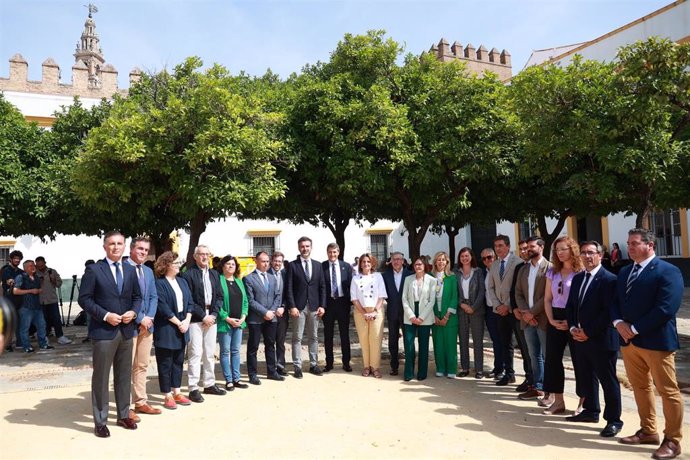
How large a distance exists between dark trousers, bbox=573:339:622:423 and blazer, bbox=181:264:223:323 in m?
3.92

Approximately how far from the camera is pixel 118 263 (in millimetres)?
5262

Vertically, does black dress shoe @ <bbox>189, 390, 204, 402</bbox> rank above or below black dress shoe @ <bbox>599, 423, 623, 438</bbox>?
above

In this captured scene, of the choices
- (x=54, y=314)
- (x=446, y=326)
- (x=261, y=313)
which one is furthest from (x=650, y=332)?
(x=54, y=314)

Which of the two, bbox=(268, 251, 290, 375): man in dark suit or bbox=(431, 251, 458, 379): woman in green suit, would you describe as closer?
bbox=(431, 251, 458, 379): woman in green suit

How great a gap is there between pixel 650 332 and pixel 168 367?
4618 mm

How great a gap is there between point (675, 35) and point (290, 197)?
14.6 m

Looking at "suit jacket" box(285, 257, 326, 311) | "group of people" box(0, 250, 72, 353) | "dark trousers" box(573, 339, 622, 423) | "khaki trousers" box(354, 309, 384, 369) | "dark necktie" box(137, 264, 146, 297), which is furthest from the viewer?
"group of people" box(0, 250, 72, 353)

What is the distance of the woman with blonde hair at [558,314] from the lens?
5445 millimetres

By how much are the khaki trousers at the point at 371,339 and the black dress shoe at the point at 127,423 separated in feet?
10.4

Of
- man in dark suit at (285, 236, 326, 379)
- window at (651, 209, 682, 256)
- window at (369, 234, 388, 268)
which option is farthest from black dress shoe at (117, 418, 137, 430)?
window at (369, 234, 388, 268)

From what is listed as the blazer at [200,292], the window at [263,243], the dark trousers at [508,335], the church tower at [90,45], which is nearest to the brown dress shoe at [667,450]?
the dark trousers at [508,335]

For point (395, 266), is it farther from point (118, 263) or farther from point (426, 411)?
point (118, 263)

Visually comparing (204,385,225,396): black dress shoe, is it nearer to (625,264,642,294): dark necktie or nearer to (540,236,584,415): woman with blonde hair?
(540,236,584,415): woman with blonde hair

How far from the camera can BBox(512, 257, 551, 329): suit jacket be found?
5848mm
